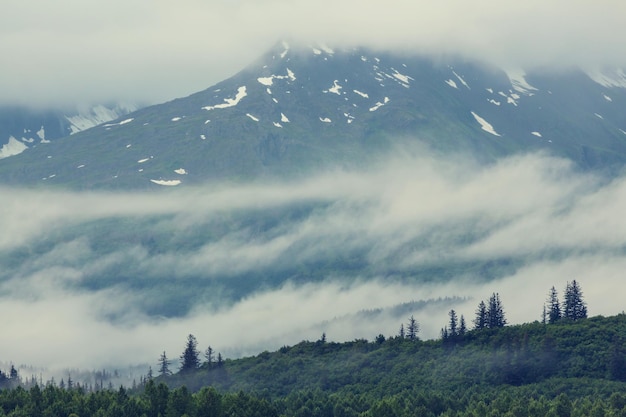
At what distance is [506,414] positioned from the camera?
200 meters

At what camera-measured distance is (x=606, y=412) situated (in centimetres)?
A: 19275

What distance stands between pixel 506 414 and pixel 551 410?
22.0 feet

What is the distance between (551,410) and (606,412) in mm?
8177

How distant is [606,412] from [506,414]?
14817 mm

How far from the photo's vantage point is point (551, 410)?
197000 mm
